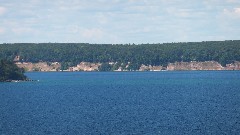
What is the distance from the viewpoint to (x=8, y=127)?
272 feet

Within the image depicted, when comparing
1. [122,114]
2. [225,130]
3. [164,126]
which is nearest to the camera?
[225,130]

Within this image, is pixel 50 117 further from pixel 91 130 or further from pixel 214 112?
pixel 214 112

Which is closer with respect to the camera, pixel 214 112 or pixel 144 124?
pixel 144 124

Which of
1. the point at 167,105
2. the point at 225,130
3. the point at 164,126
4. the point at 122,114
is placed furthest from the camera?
the point at 167,105

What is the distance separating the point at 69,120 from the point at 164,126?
17951mm

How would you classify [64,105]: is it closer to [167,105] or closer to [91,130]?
[167,105]

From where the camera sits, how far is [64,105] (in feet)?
398

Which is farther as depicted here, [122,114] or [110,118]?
[122,114]

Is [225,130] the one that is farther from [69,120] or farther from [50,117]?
[50,117]

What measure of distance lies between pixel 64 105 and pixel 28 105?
8.36m

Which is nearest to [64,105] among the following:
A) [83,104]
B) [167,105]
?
[83,104]

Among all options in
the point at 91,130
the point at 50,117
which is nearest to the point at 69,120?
the point at 50,117

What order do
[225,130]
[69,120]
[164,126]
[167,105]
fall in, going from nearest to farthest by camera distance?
[225,130]
[164,126]
[69,120]
[167,105]

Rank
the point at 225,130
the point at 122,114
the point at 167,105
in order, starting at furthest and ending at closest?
the point at 167,105
the point at 122,114
the point at 225,130
